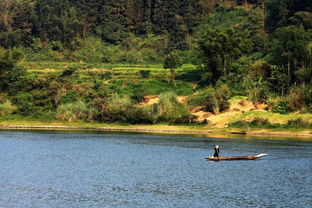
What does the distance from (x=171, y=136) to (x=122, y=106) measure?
58.7 ft

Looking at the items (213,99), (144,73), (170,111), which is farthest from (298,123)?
(144,73)

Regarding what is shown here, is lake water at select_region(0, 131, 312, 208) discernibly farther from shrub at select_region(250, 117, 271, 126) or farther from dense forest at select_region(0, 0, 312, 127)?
dense forest at select_region(0, 0, 312, 127)

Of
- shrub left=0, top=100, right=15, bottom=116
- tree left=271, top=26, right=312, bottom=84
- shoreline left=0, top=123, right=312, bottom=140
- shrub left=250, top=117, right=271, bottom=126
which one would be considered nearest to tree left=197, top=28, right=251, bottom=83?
tree left=271, top=26, right=312, bottom=84

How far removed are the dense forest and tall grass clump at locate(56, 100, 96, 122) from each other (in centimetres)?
16

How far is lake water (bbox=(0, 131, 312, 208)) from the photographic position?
151 ft

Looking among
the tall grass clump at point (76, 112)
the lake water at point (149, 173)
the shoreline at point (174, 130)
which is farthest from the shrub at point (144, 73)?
the lake water at point (149, 173)

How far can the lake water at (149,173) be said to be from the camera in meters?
46.0

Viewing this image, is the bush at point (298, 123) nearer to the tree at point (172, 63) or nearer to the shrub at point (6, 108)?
the tree at point (172, 63)

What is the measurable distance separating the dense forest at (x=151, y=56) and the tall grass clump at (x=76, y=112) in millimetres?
165

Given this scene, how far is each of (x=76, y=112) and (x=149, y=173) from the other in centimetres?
5189

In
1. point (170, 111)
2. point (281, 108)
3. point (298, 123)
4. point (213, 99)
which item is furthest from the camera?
point (170, 111)

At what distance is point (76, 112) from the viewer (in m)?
108

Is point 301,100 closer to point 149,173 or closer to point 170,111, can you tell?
point 170,111

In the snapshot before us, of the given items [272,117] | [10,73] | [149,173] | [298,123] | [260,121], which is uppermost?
[10,73]
